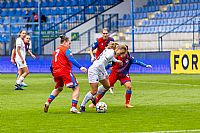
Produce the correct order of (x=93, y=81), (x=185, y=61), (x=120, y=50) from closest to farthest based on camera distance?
(x=93, y=81), (x=120, y=50), (x=185, y=61)

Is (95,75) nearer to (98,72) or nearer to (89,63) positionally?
(98,72)

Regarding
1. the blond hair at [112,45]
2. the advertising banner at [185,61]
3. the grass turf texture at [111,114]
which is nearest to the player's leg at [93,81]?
the grass turf texture at [111,114]

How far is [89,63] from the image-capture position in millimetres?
40062

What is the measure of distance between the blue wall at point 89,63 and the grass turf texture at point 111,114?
13.3 meters

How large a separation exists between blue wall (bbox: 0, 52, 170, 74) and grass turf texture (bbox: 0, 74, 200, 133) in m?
13.3

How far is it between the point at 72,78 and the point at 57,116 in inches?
50.1

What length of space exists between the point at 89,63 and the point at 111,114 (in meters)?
23.9

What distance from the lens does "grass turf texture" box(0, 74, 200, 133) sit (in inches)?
535

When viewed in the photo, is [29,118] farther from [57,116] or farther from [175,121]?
[175,121]

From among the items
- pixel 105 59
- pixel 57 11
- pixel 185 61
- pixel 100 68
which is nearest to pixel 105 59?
pixel 105 59

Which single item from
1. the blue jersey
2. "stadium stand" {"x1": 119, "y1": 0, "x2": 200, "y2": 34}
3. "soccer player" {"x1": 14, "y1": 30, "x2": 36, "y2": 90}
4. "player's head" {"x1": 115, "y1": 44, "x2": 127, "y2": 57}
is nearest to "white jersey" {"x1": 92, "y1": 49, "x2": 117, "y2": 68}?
"player's head" {"x1": 115, "y1": 44, "x2": 127, "y2": 57}

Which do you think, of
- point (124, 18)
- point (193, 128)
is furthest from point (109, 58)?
point (124, 18)

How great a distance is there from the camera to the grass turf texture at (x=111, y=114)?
13.6 meters

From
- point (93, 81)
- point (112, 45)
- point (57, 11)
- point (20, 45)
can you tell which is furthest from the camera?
point (57, 11)
